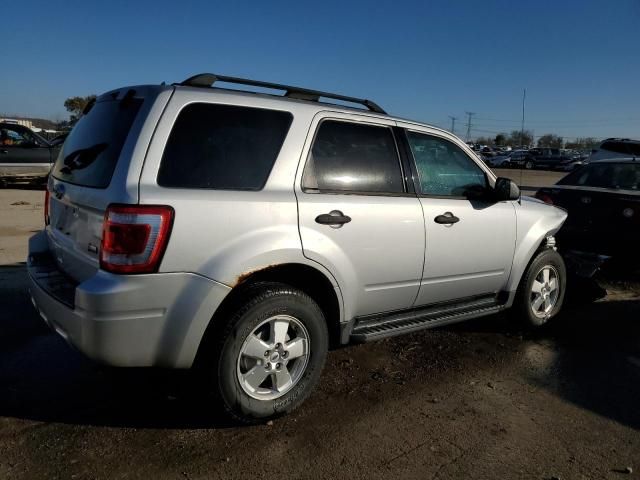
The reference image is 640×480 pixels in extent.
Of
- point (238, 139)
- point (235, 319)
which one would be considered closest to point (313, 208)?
point (238, 139)

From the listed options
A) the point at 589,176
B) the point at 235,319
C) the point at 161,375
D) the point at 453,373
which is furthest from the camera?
the point at 589,176

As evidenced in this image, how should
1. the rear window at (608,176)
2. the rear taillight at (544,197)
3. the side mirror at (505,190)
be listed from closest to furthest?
the side mirror at (505,190)
the rear window at (608,176)
the rear taillight at (544,197)

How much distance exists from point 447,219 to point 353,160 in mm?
857

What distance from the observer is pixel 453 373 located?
3.97m

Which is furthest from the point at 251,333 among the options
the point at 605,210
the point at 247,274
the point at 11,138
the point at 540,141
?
the point at 540,141

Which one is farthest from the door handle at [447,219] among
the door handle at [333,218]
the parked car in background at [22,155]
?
the parked car in background at [22,155]

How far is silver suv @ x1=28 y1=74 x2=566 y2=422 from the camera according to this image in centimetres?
269

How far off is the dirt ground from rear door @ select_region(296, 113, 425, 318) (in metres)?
0.64

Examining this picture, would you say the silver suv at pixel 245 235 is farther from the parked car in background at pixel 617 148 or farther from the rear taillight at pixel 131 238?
the parked car in background at pixel 617 148

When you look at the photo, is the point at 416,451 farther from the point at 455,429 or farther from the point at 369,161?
the point at 369,161

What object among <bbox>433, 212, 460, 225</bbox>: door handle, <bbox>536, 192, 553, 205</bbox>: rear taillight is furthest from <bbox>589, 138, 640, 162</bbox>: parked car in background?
<bbox>433, 212, 460, 225</bbox>: door handle

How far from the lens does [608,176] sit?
23.0 ft

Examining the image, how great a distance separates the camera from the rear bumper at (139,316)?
2617mm

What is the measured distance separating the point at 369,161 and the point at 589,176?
4.82 metres
